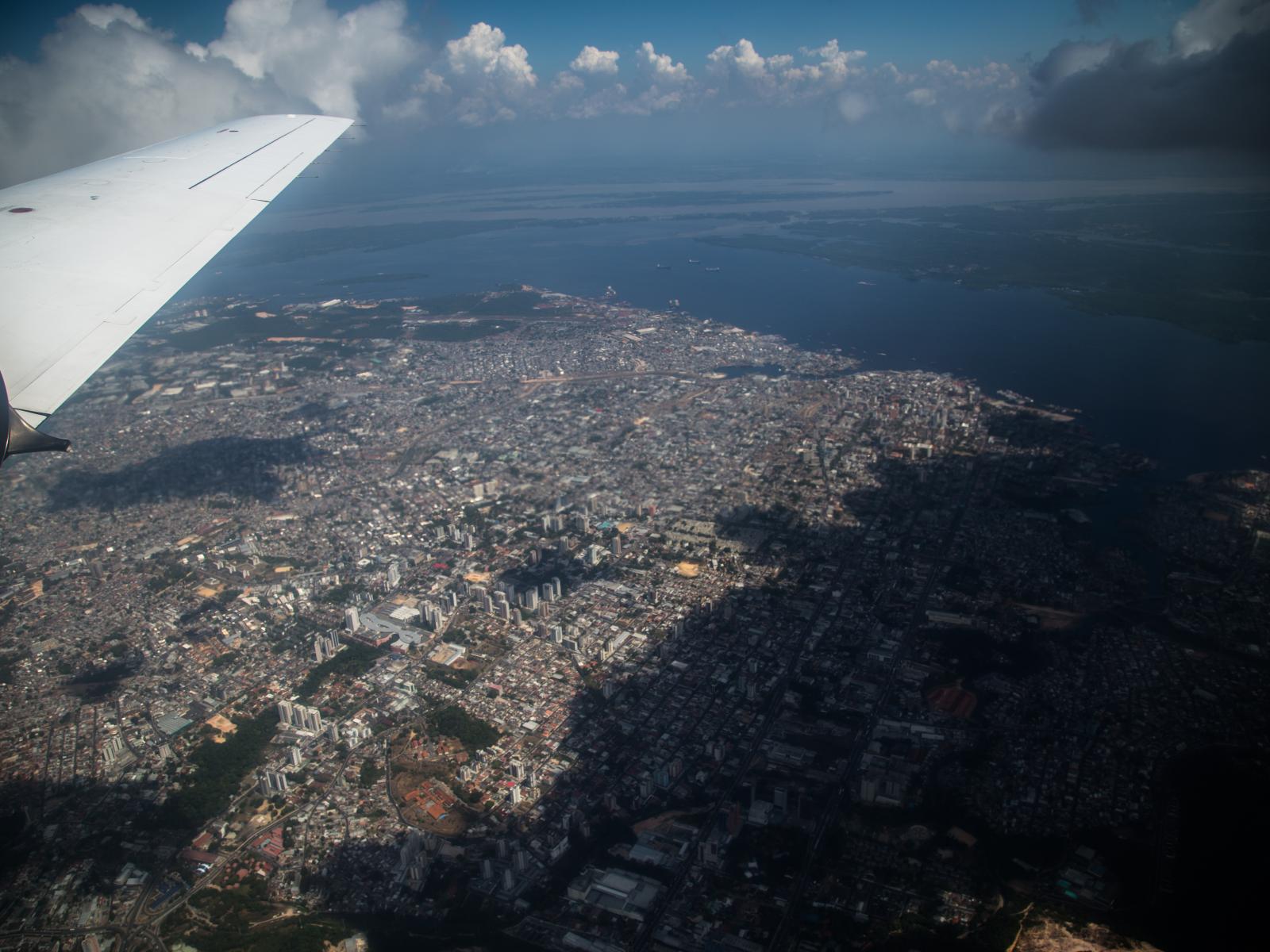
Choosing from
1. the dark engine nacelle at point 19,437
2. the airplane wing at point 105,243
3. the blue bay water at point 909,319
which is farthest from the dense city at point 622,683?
the dark engine nacelle at point 19,437

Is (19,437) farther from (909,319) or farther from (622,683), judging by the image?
(909,319)

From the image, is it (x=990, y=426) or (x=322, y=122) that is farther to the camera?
(x=990, y=426)

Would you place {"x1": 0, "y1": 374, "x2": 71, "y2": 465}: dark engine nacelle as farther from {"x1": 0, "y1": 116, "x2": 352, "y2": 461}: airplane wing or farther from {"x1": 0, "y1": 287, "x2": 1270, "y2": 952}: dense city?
{"x1": 0, "y1": 287, "x2": 1270, "y2": 952}: dense city

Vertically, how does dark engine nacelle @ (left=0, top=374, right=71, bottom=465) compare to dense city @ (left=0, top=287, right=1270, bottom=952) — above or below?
above

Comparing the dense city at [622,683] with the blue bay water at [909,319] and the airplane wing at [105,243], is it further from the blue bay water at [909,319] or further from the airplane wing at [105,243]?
the airplane wing at [105,243]

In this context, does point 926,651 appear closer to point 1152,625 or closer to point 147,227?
point 1152,625

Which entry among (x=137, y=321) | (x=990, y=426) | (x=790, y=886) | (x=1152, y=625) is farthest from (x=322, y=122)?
(x=990, y=426)

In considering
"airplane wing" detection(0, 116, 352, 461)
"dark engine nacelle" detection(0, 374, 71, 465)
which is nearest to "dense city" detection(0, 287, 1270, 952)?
Result: "airplane wing" detection(0, 116, 352, 461)
